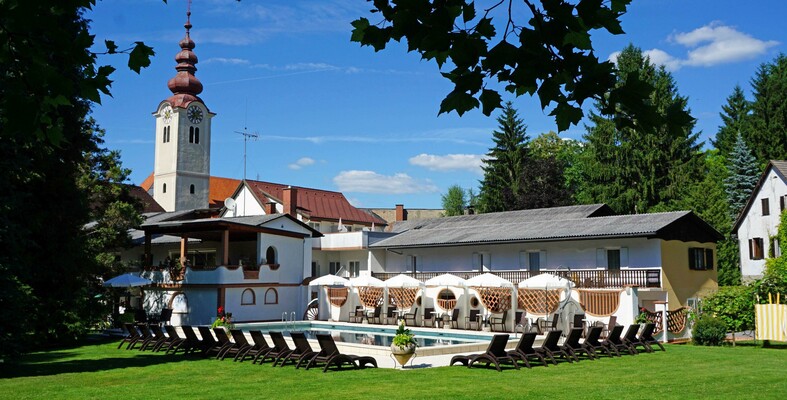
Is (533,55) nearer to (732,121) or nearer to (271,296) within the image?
(271,296)

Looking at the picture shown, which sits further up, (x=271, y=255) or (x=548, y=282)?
(x=271, y=255)

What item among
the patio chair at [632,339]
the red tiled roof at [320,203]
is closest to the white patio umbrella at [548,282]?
the patio chair at [632,339]

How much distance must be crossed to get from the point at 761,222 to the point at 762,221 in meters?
0.09

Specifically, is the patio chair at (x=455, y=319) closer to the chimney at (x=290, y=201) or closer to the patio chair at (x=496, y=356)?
the patio chair at (x=496, y=356)

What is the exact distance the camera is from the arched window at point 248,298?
35156 mm

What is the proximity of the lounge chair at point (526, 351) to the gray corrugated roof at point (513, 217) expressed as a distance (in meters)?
24.9

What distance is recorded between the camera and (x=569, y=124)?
4.18m

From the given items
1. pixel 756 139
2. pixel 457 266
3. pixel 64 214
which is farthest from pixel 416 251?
pixel 756 139

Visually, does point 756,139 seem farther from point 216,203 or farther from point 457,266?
point 216,203

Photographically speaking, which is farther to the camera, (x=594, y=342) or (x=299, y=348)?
(x=594, y=342)

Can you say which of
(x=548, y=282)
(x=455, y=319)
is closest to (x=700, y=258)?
(x=548, y=282)

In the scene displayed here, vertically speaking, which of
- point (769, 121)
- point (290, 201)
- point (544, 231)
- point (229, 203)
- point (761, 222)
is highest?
point (769, 121)

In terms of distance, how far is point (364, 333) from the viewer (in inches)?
1177

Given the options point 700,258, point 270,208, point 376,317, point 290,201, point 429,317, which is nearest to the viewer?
point 429,317
